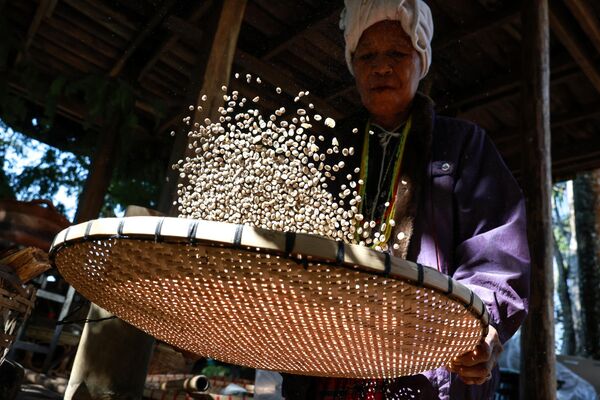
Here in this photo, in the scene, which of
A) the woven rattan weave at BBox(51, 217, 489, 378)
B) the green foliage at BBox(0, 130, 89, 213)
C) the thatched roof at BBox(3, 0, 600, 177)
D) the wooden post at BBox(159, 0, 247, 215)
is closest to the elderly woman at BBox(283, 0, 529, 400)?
the woven rattan weave at BBox(51, 217, 489, 378)

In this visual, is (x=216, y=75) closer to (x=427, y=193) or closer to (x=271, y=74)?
(x=271, y=74)

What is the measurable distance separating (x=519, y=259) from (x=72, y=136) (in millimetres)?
6914

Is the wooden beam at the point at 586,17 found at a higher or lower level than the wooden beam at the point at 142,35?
higher

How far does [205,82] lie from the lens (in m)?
2.83

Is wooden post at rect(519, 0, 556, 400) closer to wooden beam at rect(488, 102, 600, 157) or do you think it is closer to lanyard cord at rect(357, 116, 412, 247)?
wooden beam at rect(488, 102, 600, 157)

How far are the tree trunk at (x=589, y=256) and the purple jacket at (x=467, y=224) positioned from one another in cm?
744

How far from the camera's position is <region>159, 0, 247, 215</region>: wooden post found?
2.57 m

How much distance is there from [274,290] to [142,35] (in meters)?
4.47

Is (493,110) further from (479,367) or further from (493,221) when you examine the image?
(479,367)

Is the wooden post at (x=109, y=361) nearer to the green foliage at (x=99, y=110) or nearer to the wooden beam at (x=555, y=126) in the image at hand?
the wooden beam at (x=555, y=126)

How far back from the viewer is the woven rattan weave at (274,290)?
2.35ft

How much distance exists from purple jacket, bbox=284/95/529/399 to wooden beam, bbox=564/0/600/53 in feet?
9.90

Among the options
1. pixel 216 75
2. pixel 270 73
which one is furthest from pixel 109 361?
pixel 270 73

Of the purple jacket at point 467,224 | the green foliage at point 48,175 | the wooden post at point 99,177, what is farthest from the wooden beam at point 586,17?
the green foliage at point 48,175
